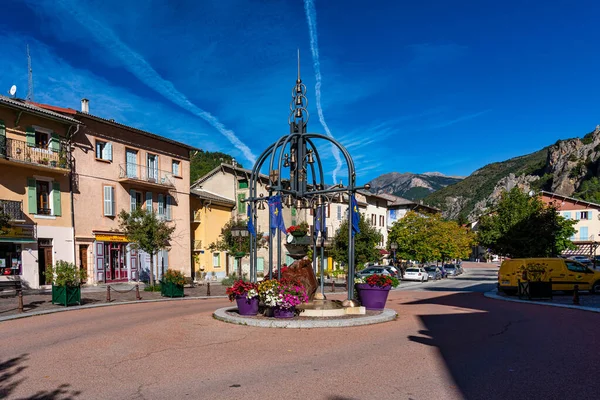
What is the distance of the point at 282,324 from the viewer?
10172 mm

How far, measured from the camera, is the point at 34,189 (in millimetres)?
22891

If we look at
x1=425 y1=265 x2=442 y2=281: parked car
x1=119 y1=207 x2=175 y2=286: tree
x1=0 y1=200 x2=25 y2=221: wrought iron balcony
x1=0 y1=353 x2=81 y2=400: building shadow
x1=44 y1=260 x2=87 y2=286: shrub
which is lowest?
x1=425 y1=265 x2=442 y2=281: parked car

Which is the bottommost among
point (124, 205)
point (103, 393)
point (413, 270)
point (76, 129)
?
point (413, 270)

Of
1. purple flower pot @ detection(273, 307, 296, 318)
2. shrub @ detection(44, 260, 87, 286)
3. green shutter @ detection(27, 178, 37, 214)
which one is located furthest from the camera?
green shutter @ detection(27, 178, 37, 214)

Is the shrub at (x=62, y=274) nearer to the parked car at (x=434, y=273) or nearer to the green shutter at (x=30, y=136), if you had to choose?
the green shutter at (x=30, y=136)

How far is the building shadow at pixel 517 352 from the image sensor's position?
220 inches

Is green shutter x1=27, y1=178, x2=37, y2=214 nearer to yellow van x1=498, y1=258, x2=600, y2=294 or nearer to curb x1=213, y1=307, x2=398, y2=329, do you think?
curb x1=213, y1=307, x2=398, y2=329

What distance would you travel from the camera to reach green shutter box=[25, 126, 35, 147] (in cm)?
2278

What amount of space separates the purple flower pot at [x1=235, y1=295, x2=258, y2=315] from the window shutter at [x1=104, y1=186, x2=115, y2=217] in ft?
59.0

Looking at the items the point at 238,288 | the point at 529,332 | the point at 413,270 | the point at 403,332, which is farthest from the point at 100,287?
the point at 413,270

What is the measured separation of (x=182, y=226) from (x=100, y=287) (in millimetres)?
8706

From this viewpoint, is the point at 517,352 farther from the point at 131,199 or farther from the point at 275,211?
the point at 131,199

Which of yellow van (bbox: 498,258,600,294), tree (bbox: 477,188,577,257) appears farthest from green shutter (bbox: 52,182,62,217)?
tree (bbox: 477,188,577,257)

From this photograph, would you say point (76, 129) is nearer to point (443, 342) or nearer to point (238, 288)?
point (238, 288)
